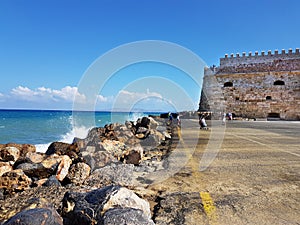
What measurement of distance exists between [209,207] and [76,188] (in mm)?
1972

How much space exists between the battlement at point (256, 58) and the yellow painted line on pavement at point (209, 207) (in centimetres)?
3142

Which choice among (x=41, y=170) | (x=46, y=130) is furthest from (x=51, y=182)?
(x=46, y=130)

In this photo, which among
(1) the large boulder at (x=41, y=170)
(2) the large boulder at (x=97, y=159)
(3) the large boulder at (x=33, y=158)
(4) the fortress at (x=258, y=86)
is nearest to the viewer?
(1) the large boulder at (x=41, y=170)

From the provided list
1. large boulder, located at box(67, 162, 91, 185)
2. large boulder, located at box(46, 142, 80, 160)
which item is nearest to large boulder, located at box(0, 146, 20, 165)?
large boulder, located at box(46, 142, 80, 160)

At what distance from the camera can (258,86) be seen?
3042 centimetres

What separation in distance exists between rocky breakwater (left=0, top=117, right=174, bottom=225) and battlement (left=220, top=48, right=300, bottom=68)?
28.5 metres

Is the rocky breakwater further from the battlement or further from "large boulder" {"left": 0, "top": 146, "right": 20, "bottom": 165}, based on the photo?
the battlement

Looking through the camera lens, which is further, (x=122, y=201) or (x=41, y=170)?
(x=41, y=170)

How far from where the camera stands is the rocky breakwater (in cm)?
218

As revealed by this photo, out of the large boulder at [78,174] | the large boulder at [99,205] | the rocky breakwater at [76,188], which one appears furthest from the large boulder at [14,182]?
the large boulder at [99,205]

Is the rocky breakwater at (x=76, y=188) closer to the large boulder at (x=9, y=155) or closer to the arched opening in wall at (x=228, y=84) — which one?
the large boulder at (x=9, y=155)

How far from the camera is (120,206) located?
2367 mm

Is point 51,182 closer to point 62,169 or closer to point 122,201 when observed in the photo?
point 62,169

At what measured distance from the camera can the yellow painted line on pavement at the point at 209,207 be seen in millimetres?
2742
